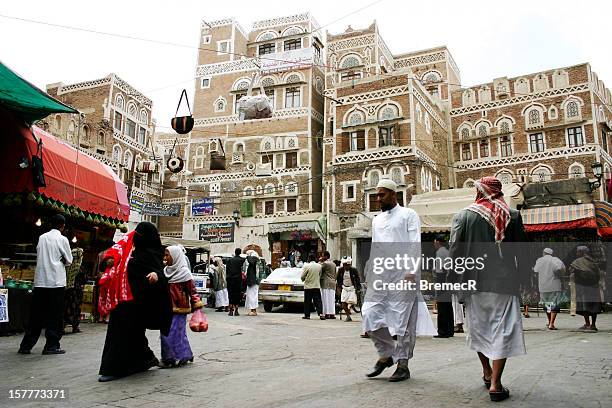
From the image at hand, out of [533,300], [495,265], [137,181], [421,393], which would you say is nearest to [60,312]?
[421,393]

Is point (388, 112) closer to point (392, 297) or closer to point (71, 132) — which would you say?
point (71, 132)

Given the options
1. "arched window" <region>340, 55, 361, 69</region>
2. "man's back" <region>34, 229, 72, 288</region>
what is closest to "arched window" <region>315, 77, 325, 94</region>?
"arched window" <region>340, 55, 361, 69</region>

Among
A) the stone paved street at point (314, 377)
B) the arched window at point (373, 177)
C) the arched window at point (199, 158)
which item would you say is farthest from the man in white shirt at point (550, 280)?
the arched window at point (199, 158)

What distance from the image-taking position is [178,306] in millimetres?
5066

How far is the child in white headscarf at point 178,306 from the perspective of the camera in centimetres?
493

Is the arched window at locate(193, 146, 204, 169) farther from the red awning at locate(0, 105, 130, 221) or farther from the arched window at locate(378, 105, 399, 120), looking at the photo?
the red awning at locate(0, 105, 130, 221)

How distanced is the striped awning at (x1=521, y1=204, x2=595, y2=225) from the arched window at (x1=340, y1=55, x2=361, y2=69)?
22.4 meters

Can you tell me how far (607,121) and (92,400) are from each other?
34164 millimetres

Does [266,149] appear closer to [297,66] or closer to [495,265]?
[297,66]

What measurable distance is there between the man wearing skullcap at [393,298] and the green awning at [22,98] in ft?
17.3

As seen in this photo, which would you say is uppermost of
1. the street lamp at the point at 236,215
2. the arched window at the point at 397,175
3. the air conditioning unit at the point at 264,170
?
the air conditioning unit at the point at 264,170

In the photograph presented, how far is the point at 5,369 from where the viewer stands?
4.80 meters

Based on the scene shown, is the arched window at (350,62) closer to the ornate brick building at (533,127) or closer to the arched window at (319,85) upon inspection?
the arched window at (319,85)

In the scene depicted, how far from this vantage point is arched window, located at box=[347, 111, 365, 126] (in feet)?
94.9
